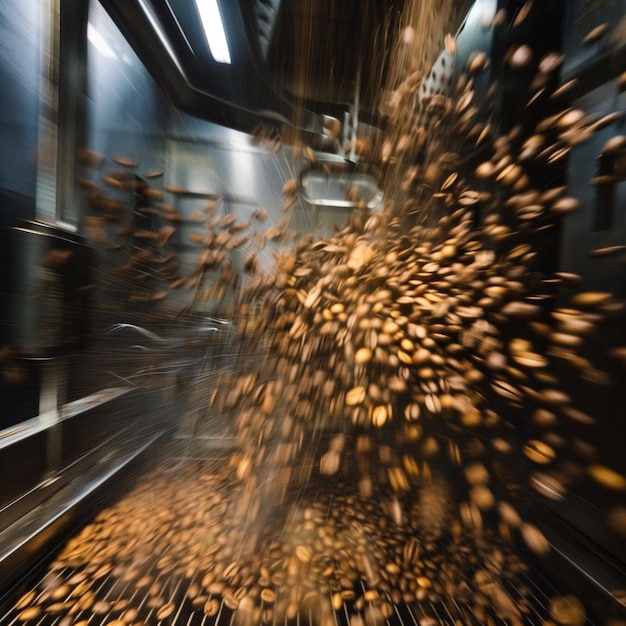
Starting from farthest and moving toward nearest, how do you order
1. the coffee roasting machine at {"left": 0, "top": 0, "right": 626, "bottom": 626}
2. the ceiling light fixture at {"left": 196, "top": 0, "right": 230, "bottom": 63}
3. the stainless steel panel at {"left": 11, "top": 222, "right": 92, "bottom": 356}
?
the ceiling light fixture at {"left": 196, "top": 0, "right": 230, "bottom": 63}, the stainless steel panel at {"left": 11, "top": 222, "right": 92, "bottom": 356}, the coffee roasting machine at {"left": 0, "top": 0, "right": 626, "bottom": 626}

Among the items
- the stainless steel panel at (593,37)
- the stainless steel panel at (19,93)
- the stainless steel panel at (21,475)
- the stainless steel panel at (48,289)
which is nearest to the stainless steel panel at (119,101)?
the stainless steel panel at (19,93)

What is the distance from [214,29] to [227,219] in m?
0.50

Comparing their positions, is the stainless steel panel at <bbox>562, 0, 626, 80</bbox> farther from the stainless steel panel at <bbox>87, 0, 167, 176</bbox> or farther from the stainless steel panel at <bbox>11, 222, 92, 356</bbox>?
the stainless steel panel at <bbox>11, 222, 92, 356</bbox>

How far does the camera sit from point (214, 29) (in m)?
0.90

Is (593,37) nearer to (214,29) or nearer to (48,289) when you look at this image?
(214,29)

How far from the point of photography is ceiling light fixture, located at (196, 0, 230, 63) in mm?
887

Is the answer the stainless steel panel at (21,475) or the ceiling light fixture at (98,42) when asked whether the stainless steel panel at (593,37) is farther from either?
the stainless steel panel at (21,475)

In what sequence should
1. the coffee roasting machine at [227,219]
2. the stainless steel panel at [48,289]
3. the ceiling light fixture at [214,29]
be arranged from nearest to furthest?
1. the coffee roasting machine at [227,219]
2. the stainless steel panel at [48,289]
3. the ceiling light fixture at [214,29]

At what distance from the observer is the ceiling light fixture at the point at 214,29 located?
2.91 ft

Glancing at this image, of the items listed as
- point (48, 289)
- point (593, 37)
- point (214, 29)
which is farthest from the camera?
point (214, 29)

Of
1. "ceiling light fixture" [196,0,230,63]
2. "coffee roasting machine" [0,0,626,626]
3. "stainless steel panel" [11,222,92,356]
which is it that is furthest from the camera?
"ceiling light fixture" [196,0,230,63]

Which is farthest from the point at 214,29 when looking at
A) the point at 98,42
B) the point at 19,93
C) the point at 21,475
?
the point at 21,475

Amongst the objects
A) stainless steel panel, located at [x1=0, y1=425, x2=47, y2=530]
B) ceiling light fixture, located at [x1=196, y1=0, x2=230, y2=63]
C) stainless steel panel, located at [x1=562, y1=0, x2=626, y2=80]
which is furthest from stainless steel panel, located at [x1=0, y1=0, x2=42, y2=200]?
stainless steel panel, located at [x1=562, y1=0, x2=626, y2=80]

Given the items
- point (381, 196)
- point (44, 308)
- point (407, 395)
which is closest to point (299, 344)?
point (407, 395)
